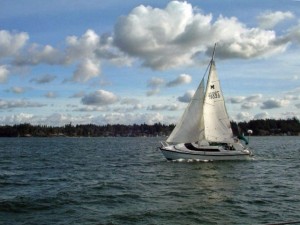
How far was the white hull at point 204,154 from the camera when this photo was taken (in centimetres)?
5844

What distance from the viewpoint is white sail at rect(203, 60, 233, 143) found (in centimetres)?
6047

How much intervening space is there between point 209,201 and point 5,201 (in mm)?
12615

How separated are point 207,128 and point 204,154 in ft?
12.3

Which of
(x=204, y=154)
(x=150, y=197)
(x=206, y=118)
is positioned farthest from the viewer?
(x=206, y=118)

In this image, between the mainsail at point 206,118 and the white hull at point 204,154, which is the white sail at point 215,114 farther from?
the white hull at point 204,154

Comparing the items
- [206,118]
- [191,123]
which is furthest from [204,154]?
[206,118]

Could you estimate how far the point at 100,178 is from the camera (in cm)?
4269

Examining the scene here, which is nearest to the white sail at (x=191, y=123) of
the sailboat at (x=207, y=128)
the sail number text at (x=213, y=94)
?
the sailboat at (x=207, y=128)

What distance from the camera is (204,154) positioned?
58.6 meters

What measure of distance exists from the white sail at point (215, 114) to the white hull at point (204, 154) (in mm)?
1728

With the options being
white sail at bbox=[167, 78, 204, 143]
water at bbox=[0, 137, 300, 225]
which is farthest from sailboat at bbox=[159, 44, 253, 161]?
water at bbox=[0, 137, 300, 225]

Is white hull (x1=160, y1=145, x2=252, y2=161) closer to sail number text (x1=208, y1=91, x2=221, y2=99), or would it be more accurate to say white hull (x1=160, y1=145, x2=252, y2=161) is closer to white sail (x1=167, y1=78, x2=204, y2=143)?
white sail (x1=167, y1=78, x2=204, y2=143)

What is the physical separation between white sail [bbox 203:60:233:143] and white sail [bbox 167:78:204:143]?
0.78 meters

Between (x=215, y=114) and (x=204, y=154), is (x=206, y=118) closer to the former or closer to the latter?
(x=215, y=114)
